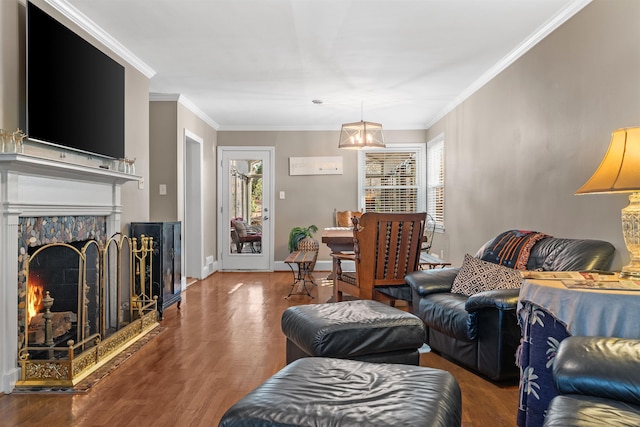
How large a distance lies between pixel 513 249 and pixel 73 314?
308cm

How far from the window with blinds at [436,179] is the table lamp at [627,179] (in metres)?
4.68

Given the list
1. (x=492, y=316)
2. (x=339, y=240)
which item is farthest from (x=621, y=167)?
(x=339, y=240)

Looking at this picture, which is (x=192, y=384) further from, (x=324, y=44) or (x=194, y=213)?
(x=194, y=213)

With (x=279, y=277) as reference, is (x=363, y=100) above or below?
above

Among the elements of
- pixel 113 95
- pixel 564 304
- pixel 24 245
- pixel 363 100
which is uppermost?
pixel 363 100

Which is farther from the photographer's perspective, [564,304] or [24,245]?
[24,245]

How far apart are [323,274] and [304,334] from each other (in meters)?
5.26

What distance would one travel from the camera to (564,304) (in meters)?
2.10

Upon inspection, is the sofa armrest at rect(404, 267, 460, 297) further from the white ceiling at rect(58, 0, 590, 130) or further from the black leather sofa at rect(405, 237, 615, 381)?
the white ceiling at rect(58, 0, 590, 130)

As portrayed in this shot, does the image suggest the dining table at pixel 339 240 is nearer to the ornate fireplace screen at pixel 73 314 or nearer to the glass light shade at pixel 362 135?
the glass light shade at pixel 362 135

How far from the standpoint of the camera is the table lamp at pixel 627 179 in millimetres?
2209

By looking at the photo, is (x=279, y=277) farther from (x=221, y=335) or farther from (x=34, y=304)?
(x=34, y=304)

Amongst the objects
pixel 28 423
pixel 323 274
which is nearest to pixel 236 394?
pixel 28 423

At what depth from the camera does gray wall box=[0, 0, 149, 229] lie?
2.85 meters
